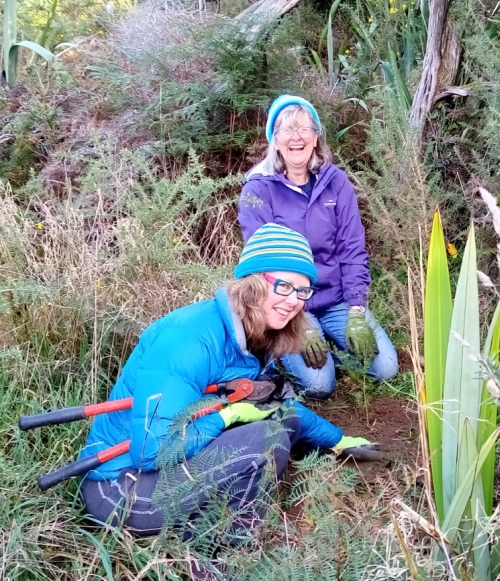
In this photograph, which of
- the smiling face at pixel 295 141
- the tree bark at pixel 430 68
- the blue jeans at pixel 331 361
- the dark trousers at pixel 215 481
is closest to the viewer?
the dark trousers at pixel 215 481

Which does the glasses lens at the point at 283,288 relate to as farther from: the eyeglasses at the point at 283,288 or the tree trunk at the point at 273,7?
the tree trunk at the point at 273,7

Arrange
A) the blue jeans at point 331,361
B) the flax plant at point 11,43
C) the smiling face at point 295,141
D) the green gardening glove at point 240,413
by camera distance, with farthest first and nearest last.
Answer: the flax plant at point 11,43 < the smiling face at point 295,141 < the blue jeans at point 331,361 < the green gardening glove at point 240,413

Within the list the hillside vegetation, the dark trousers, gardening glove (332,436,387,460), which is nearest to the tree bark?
the hillside vegetation

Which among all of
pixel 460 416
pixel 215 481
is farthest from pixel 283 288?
pixel 460 416

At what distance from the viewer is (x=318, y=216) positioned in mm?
3127

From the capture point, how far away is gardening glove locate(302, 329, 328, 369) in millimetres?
2834

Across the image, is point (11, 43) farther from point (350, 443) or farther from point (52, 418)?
point (350, 443)

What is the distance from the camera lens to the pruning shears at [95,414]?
6.54ft

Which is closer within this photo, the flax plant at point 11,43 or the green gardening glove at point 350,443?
the green gardening glove at point 350,443

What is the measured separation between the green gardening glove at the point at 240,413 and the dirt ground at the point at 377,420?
51cm

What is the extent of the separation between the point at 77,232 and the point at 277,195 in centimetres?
98

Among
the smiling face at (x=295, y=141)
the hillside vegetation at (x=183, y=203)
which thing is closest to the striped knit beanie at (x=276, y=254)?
the hillside vegetation at (x=183, y=203)

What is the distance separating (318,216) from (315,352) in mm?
687

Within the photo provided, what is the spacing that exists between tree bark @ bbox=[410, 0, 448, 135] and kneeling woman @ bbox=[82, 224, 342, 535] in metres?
2.06
